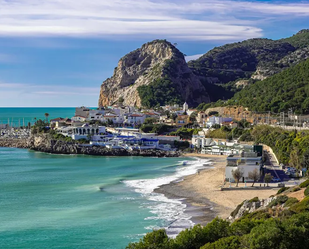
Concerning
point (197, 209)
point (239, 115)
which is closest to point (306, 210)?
point (197, 209)

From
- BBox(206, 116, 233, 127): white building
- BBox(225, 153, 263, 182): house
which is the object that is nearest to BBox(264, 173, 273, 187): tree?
BBox(225, 153, 263, 182): house

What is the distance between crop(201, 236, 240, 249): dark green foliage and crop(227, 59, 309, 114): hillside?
55920mm

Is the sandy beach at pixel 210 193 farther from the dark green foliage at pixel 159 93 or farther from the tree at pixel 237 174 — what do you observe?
the dark green foliage at pixel 159 93

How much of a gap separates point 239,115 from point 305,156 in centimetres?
4045

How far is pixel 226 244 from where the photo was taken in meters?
14.5

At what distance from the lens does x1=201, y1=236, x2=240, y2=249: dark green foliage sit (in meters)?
14.3

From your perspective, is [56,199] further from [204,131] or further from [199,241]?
[204,131]

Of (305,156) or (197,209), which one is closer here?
(197,209)

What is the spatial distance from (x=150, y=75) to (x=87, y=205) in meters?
106

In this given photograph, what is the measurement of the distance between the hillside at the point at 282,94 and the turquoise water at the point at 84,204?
1005 inches

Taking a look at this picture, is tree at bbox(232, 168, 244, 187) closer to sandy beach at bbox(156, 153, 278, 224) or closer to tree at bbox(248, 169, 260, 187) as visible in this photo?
sandy beach at bbox(156, 153, 278, 224)

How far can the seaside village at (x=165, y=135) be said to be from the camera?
38.6 metres

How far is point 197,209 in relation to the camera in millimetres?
27812

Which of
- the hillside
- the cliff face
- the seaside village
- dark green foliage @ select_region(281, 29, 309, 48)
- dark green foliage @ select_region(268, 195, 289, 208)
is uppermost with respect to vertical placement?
dark green foliage @ select_region(281, 29, 309, 48)
